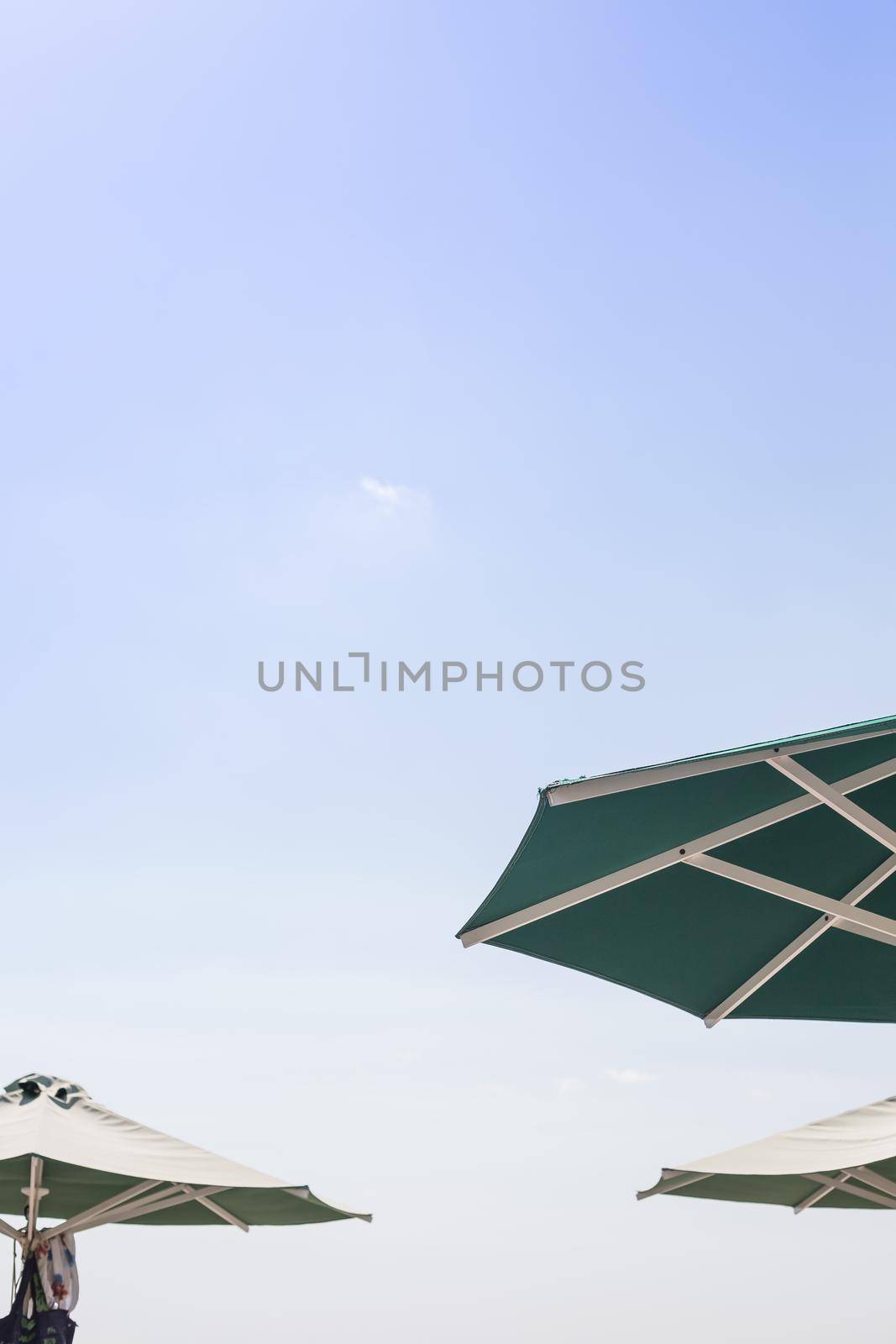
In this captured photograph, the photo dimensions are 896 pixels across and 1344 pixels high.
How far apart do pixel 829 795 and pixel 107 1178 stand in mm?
5411

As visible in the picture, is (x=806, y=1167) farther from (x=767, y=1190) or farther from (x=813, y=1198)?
(x=813, y=1198)

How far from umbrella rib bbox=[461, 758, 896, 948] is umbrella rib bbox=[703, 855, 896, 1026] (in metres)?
0.80

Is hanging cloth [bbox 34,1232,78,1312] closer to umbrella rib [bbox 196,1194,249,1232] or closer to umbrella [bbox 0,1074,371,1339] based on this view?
umbrella [bbox 0,1074,371,1339]

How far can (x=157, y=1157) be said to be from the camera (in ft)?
20.5

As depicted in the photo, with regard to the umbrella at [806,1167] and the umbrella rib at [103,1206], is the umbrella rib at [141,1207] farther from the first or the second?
the umbrella at [806,1167]

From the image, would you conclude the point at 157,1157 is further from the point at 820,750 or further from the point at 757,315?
the point at 757,315

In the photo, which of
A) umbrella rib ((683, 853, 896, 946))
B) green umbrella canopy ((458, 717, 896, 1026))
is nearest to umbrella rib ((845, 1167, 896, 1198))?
green umbrella canopy ((458, 717, 896, 1026))

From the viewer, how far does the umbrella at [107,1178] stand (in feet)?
19.8

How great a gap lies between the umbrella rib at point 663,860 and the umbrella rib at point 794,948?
0.80m

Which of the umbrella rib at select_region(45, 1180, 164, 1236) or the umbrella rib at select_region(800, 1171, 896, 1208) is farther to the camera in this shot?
the umbrella rib at select_region(45, 1180, 164, 1236)

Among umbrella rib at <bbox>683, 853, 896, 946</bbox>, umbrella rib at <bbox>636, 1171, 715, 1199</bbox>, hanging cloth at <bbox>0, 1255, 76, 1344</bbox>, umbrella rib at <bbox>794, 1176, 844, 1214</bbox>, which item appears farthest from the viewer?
umbrella rib at <bbox>794, 1176, 844, 1214</bbox>

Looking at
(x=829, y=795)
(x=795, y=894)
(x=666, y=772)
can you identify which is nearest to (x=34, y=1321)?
(x=795, y=894)

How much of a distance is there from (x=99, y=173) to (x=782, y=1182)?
41.2ft

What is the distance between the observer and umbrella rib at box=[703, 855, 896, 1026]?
5719 millimetres
